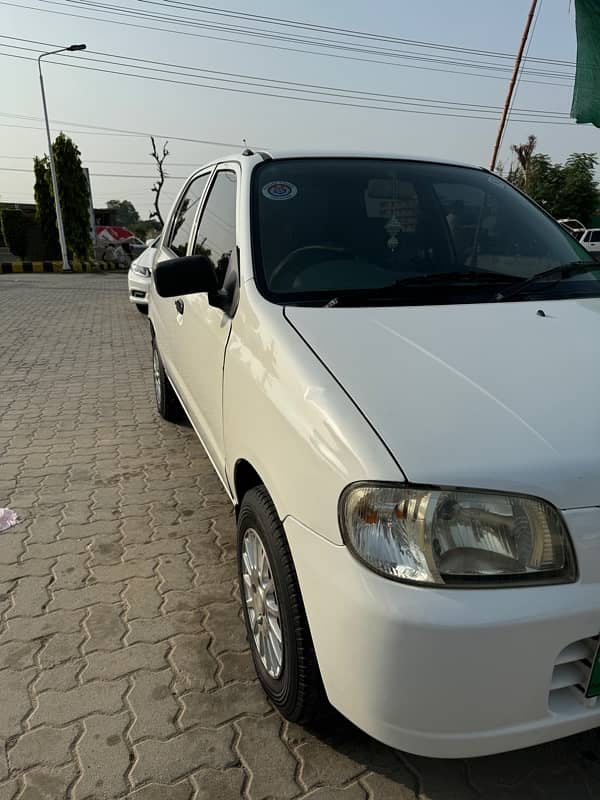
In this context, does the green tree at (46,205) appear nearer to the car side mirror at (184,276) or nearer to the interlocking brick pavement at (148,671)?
the interlocking brick pavement at (148,671)

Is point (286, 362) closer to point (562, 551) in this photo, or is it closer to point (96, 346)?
point (562, 551)

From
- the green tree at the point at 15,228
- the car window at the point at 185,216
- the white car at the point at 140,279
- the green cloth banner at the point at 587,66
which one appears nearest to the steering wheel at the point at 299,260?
the car window at the point at 185,216

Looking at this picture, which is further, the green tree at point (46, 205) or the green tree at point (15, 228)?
the green tree at point (15, 228)

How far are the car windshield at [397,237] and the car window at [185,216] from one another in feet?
3.07

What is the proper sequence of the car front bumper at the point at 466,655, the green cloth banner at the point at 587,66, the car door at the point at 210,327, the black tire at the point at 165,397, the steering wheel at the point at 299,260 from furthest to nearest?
the green cloth banner at the point at 587,66, the black tire at the point at 165,397, the car door at the point at 210,327, the steering wheel at the point at 299,260, the car front bumper at the point at 466,655

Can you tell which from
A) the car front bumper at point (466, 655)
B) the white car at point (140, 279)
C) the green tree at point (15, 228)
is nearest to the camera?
the car front bumper at point (466, 655)

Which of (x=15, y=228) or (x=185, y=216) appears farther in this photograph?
(x=15, y=228)

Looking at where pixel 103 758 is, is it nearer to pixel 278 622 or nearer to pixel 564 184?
pixel 278 622

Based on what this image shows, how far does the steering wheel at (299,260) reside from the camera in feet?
7.51

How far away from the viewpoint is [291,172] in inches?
107

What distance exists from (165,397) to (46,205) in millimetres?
27685

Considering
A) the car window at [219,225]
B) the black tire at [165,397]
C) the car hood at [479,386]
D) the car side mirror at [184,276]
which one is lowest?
the black tire at [165,397]

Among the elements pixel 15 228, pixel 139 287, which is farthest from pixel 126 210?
pixel 139 287

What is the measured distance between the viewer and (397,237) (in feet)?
8.62
